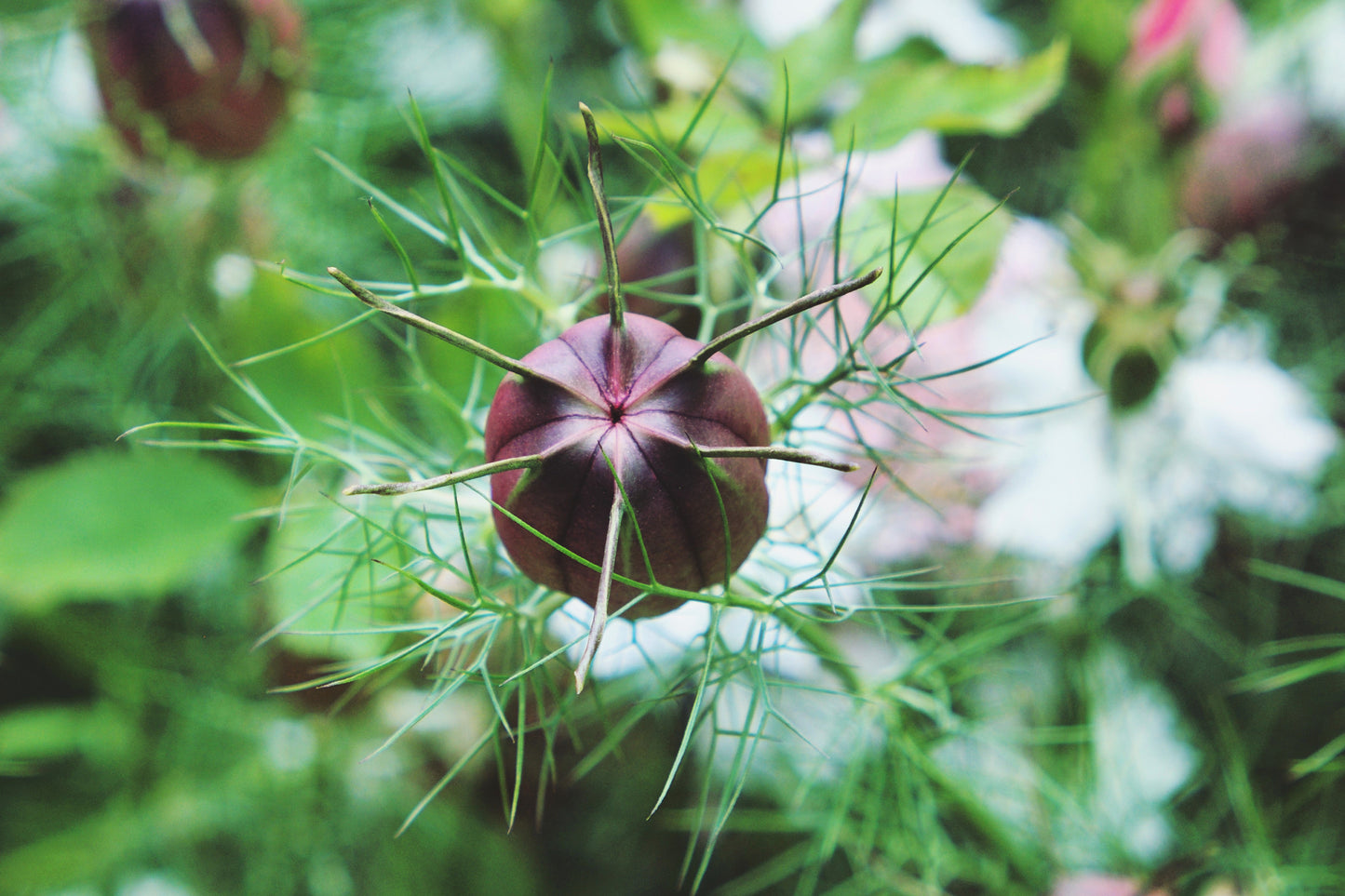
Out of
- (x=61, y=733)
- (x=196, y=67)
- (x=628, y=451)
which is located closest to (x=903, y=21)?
(x=196, y=67)

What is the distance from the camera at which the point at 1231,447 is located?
2.47 feet

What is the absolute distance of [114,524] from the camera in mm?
804

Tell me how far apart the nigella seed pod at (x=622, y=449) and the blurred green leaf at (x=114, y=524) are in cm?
52

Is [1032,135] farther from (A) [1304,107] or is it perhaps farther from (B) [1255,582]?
(B) [1255,582]

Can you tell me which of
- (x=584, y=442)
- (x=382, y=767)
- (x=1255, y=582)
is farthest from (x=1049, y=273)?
(x=382, y=767)

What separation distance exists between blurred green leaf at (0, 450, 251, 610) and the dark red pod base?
521 mm

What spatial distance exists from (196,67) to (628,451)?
54 centimetres

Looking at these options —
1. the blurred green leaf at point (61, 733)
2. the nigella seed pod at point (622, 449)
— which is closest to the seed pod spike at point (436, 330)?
the nigella seed pod at point (622, 449)

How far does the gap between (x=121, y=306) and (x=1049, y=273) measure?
848 millimetres

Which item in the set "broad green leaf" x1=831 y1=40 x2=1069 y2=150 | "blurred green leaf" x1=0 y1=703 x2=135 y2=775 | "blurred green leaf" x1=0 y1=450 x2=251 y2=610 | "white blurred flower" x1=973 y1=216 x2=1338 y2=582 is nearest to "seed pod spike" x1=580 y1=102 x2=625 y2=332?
"broad green leaf" x1=831 y1=40 x2=1069 y2=150

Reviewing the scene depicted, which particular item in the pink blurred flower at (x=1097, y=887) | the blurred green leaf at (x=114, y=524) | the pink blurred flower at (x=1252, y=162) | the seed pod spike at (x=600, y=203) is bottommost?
the pink blurred flower at (x=1097, y=887)

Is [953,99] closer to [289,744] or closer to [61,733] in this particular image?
[289,744]

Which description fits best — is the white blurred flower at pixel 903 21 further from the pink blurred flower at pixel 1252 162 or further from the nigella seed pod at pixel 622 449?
the nigella seed pod at pixel 622 449

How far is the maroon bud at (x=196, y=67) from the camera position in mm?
683
